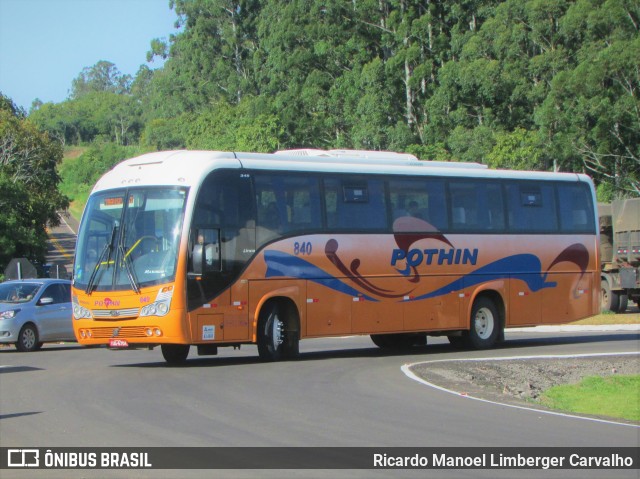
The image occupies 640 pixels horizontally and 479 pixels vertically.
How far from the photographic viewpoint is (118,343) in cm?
1800

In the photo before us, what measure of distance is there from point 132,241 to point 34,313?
792cm

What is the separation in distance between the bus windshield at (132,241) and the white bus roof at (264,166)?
0.97ft

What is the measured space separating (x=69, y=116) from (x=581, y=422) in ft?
607

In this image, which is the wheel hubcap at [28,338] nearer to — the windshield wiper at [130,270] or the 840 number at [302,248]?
the windshield wiper at [130,270]

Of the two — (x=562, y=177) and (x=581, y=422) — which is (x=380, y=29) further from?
(x=581, y=422)

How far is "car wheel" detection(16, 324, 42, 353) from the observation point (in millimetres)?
24727

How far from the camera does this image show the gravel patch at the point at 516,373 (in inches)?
634

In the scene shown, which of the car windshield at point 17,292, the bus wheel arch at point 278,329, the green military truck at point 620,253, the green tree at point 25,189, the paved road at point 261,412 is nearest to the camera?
the paved road at point 261,412

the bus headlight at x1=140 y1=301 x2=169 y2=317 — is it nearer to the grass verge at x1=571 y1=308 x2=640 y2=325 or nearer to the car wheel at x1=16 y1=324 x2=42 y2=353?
the car wheel at x1=16 y1=324 x2=42 y2=353

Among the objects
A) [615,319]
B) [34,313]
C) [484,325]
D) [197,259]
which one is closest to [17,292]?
[34,313]

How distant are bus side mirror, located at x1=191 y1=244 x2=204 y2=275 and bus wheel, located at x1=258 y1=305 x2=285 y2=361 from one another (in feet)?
6.04

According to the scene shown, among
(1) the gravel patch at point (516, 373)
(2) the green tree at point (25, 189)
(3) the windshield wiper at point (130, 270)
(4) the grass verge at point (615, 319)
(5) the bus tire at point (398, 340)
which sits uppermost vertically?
(2) the green tree at point (25, 189)

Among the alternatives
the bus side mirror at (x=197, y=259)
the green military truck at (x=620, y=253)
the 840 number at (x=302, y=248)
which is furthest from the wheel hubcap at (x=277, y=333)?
the green military truck at (x=620, y=253)

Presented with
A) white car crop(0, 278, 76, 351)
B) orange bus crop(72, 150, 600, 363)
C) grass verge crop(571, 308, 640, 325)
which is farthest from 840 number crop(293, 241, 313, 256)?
grass verge crop(571, 308, 640, 325)
